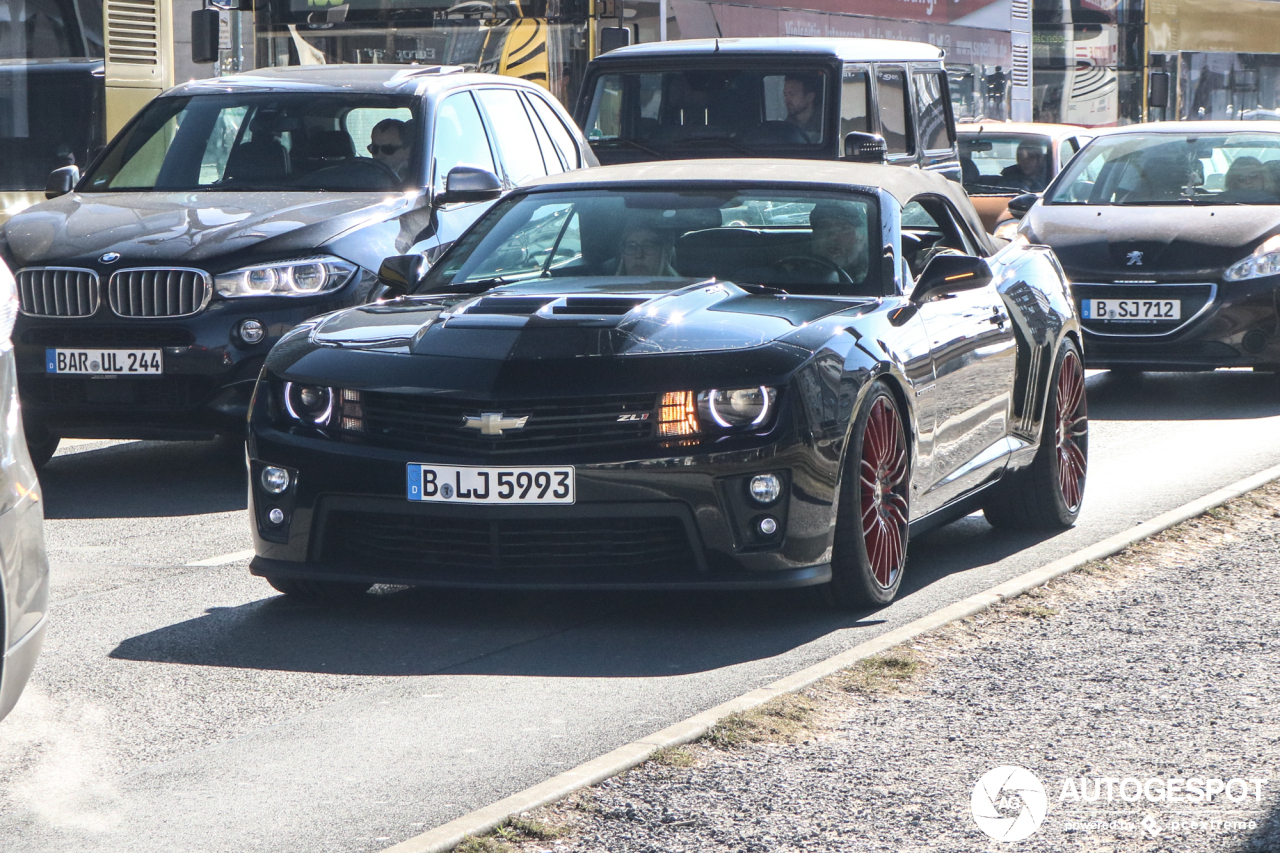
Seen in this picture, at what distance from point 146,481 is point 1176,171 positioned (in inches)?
295

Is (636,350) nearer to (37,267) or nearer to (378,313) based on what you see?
(378,313)

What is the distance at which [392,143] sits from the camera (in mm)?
10000

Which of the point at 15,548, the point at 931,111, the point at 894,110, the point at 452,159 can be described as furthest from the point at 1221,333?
the point at 15,548

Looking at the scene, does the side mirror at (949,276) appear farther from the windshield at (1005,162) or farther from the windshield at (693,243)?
the windshield at (1005,162)

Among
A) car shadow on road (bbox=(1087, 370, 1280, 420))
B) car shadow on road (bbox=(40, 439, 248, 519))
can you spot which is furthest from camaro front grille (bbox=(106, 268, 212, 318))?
car shadow on road (bbox=(1087, 370, 1280, 420))

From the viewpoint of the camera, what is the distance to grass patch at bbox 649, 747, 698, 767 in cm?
442

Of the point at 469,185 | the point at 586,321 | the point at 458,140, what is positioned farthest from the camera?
the point at 458,140

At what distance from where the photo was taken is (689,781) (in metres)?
4.31

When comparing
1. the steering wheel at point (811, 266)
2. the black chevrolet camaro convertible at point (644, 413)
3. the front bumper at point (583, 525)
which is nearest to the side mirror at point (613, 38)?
the black chevrolet camaro convertible at point (644, 413)

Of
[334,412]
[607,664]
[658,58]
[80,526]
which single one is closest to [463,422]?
[334,412]

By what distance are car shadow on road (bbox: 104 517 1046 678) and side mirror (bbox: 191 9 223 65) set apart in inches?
412

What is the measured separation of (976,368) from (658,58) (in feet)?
25.8

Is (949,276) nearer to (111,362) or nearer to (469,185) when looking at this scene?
(469,185)

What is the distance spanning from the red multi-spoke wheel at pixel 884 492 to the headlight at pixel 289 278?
3.33 m
